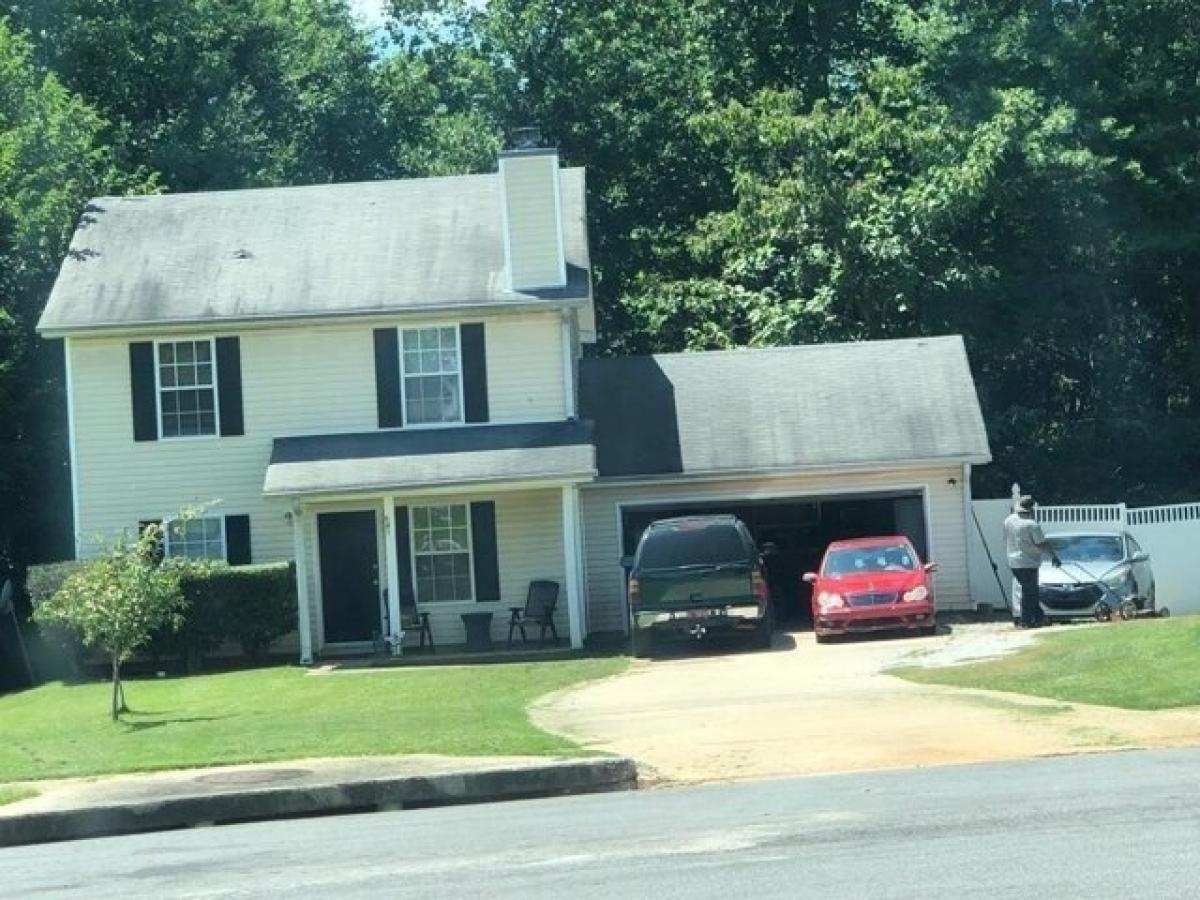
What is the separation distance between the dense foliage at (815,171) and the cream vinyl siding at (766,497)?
8.35 metres

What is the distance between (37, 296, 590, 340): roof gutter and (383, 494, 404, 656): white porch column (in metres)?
3.13

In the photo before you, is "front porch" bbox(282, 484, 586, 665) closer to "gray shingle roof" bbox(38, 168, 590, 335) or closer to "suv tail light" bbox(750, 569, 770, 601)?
"gray shingle roof" bbox(38, 168, 590, 335)

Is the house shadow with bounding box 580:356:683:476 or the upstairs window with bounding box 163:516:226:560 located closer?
the upstairs window with bounding box 163:516:226:560

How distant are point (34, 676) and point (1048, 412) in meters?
23.2

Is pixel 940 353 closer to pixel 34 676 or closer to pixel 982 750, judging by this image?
pixel 34 676

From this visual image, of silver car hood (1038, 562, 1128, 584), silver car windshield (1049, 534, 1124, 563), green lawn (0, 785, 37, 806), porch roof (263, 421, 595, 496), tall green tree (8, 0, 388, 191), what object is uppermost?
tall green tree (8, 0, 388, 191)

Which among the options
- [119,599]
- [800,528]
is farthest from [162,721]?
[800,528]

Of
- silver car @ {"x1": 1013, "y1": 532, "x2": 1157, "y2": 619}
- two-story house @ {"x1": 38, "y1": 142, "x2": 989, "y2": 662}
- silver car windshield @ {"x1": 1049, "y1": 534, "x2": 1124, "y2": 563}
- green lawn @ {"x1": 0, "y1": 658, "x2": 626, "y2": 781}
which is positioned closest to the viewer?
green lawn @ {"x1": 0, "y1": 658, "x2": 626, "y2": 781}

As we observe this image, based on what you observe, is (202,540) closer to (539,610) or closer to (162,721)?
(539,610)

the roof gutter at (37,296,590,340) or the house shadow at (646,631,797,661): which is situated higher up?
the roof gutter at (37,296,590,340)

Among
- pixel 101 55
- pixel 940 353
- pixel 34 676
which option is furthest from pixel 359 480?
pixel 101 55

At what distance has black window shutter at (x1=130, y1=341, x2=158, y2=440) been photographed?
31.1 metres

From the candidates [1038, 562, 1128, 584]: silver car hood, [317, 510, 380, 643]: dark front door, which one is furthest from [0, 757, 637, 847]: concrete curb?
[317, 510, 380, 643]: dark front door

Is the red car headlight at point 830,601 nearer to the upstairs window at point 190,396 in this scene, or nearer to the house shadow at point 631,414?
the house shadow at point 631,414
